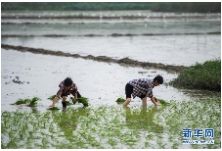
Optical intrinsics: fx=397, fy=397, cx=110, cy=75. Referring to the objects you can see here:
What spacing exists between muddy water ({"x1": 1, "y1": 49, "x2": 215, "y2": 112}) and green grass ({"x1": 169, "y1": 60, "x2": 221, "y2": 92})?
16.2 inches

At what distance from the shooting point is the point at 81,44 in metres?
25.6

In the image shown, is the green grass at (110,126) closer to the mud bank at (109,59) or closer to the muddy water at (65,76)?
the muddy water at (65,76)

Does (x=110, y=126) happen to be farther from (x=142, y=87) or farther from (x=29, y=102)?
(x=29, y=102)

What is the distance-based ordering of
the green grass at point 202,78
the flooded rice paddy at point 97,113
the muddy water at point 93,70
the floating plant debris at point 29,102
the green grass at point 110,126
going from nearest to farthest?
the green grass at point 110,126
the flooded rice paddy at point 97,113
the floating plant debris at point 29,102
the muddy water at point 93,70
the green grass at point 202,78

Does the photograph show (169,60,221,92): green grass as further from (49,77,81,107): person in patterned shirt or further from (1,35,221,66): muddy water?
(1,35,221,66): muddy water

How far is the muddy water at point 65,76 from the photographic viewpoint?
1012cm

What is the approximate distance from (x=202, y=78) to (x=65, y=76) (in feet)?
17.0

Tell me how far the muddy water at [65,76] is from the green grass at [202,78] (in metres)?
0.41

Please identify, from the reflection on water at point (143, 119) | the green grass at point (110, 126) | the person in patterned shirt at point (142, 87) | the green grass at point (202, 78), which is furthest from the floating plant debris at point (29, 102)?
the green grass at point (202, 78)

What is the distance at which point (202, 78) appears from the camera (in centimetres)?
1103

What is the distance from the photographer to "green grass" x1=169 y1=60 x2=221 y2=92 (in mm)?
10734

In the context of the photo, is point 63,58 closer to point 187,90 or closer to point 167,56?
point 167,56

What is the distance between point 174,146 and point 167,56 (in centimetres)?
1346

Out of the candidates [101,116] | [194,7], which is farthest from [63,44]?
[194,7]
